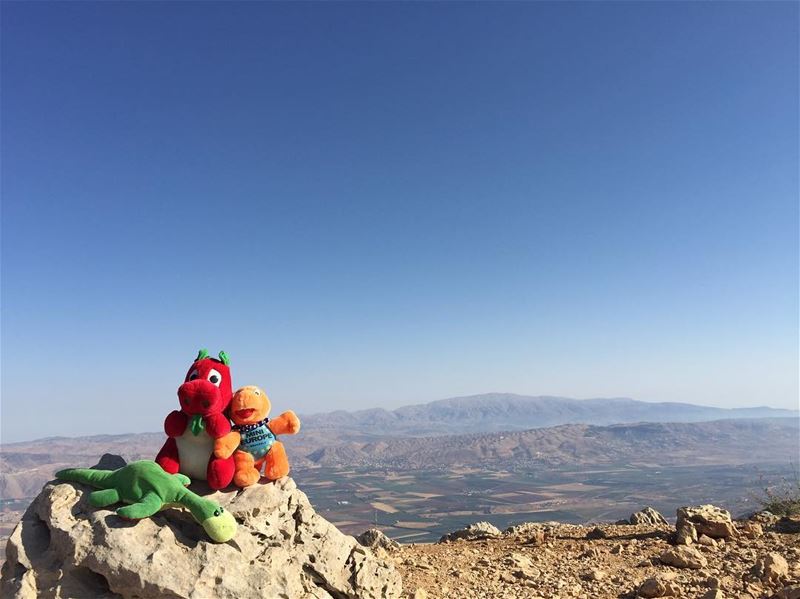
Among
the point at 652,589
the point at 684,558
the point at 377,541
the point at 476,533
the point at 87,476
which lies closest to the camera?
the point at 87,476

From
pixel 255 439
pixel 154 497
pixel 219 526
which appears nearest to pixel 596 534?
pixel 255 439

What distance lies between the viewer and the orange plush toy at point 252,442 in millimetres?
7641

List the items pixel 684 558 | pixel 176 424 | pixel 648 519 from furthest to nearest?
pixel 648 519 < pixel 684 558 < pixel 176 424

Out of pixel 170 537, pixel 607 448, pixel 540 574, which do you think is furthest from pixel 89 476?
pixel 607 448

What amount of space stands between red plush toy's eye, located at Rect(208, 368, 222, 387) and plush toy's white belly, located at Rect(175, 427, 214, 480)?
818mm

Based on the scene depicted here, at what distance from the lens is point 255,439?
7871 mm

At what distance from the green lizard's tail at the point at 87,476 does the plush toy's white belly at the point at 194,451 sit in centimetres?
104

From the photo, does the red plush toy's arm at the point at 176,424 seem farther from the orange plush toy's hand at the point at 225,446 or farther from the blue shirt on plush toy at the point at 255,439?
the blue shirt on plush toy at the point at 255,439

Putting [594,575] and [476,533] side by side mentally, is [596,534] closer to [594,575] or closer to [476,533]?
[476,533]

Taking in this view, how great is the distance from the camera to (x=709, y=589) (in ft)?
26.5

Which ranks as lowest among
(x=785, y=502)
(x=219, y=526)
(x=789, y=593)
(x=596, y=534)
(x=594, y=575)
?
(x=596, y=534)

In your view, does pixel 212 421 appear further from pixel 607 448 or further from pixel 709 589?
pixel 607 448

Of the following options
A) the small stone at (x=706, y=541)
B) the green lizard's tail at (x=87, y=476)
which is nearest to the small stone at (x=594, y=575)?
the small stone at (x=706, y=541)

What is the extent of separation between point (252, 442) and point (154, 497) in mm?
1705
